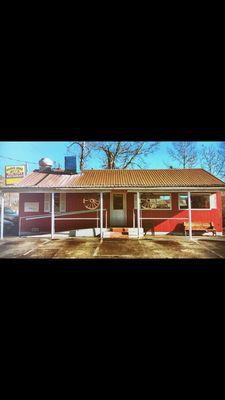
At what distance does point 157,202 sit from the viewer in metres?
12.1

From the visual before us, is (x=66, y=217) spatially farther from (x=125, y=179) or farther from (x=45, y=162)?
(x=45, y=162)

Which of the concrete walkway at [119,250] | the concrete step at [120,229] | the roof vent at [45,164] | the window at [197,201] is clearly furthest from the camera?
the roof vent at [45,164]

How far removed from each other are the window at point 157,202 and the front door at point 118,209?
1.17m

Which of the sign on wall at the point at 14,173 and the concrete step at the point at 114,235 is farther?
the sign on wall at the point at 14,173

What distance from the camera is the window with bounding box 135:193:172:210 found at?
476 inches

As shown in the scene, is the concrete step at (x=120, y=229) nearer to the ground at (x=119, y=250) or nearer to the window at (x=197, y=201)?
the ground at (x=119, y=250)

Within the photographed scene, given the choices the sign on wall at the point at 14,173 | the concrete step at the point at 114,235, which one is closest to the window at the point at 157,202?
the concrete step at the point at 114,235

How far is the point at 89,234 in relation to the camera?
1148 cm

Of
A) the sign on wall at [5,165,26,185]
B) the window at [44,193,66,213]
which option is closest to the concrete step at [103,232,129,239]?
the window at [44,193,66,213]

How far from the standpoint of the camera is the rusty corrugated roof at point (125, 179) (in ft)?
35.7

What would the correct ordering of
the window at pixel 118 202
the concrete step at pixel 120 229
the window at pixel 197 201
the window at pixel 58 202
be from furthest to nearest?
the window at pixel 118 202 < the window at pixel 58 202 < the window at pixel 197 201 < the concrete step at pixel 120 229
